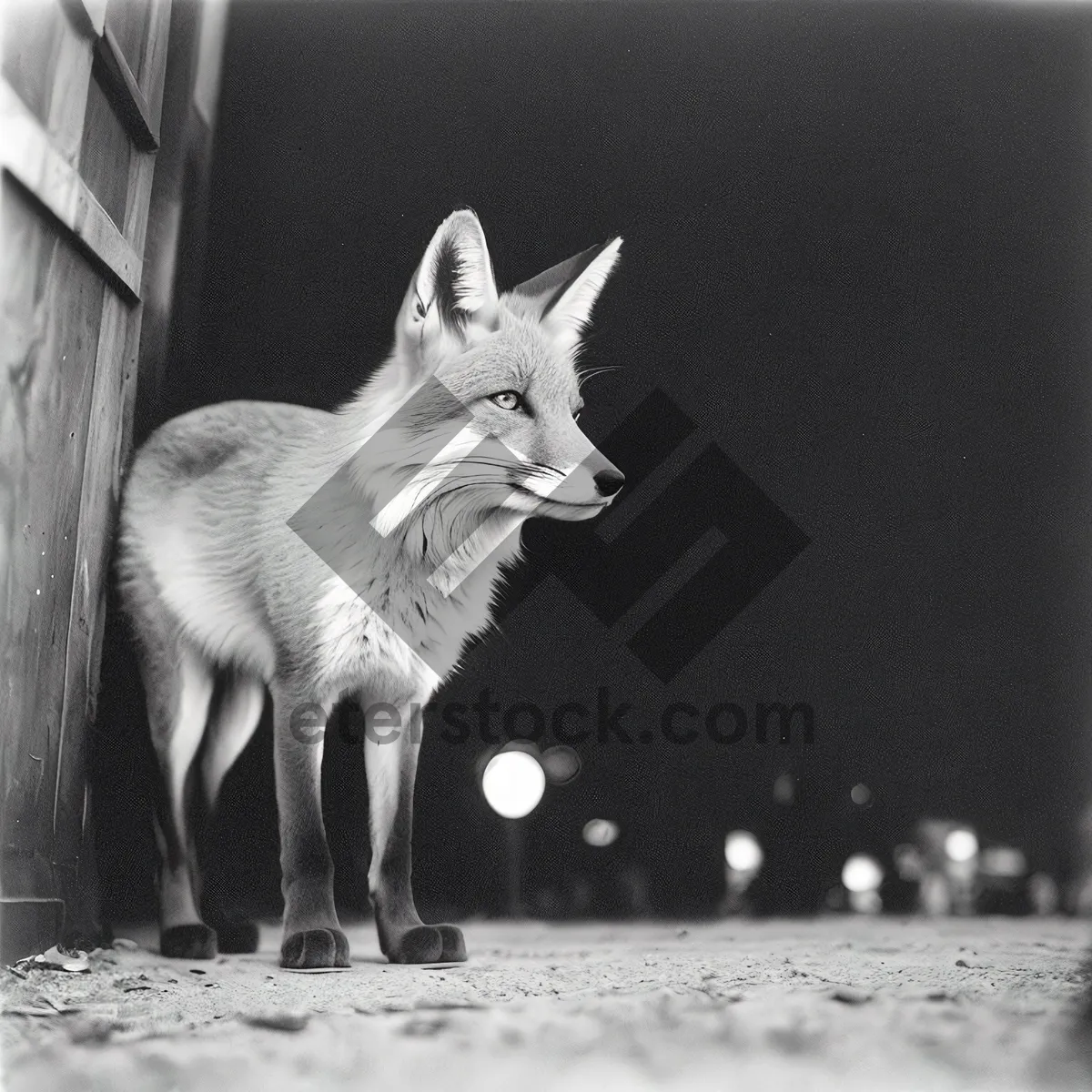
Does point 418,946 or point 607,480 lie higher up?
point 607,480

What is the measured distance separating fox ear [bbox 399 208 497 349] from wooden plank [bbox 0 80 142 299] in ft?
2.55

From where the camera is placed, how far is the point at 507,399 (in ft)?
8.09

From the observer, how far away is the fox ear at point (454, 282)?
2.56 metres

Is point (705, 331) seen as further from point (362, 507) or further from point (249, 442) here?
point (249, 442)

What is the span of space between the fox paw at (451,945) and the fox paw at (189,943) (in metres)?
0.57

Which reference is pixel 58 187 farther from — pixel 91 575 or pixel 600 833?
pixel 600 833

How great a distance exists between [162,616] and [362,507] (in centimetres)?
60

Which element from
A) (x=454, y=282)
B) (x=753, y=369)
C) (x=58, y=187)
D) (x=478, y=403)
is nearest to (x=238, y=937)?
(x=478, y=403)

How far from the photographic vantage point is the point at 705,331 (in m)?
2.86

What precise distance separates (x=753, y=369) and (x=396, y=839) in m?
1.60

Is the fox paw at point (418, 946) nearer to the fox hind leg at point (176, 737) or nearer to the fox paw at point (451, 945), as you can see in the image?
the fox paw at point (451, 945)

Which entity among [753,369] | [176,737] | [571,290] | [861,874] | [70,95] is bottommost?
[861,874]

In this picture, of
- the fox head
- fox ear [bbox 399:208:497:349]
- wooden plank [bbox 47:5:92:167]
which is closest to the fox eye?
the fox head

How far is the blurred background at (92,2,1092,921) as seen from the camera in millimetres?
2682
